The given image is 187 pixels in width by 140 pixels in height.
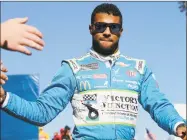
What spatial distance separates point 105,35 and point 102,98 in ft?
1.71

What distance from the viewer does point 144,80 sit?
432cm

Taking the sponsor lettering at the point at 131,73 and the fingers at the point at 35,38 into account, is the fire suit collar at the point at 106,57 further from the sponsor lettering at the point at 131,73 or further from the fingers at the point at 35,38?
the fingers at the point at 35,38

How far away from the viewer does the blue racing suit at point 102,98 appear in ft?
13.2

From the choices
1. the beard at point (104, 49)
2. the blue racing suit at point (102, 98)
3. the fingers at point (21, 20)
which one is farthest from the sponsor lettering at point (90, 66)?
the fingers at point (21, 20)

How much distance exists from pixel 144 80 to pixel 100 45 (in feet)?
1.62

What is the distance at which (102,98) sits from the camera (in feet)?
13.4

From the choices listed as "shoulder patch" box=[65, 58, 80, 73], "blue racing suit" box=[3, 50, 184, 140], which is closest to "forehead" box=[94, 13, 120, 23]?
"blue racing suit" box=[3, 50, 184, 140]

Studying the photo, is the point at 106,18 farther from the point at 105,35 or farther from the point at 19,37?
the point at 19,37

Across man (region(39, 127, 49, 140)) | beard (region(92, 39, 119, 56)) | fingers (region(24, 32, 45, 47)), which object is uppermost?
fingers (region(24, 32, 45, 47))

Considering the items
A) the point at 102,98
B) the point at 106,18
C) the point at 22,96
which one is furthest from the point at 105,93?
the point at 22,96

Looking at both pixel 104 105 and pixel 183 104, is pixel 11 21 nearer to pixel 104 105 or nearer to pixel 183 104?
pixel 104 105

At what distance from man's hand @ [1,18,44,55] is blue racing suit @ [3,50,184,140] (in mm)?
767

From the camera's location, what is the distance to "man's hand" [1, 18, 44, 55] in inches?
126

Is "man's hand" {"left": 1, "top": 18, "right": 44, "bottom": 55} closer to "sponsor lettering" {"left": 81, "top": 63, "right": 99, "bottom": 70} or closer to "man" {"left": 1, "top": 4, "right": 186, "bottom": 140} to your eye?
"man" {"left": 1, "top": 4, "right": 186, "bottom": 140}
